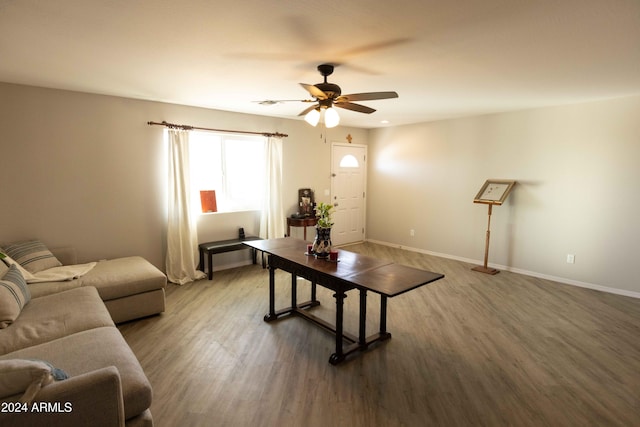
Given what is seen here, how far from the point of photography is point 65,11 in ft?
6.21

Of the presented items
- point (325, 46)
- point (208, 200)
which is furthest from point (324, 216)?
point (208, 200)

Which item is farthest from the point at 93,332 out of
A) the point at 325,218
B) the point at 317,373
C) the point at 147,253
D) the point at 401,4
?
the point at 401,4

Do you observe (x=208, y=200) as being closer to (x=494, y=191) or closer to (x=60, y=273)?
(x=60, y=273)

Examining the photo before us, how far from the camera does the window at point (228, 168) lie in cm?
488

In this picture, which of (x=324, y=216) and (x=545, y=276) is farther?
(x=545, y=276)

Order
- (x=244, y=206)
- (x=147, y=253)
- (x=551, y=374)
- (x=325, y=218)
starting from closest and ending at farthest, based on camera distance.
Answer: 1. (x=551, y=374)
2. (x=325, y=218)
3. (x=147, y=253)
4. (x=244, y=206)

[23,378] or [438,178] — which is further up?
[438,178]

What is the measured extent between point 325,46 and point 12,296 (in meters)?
2.96

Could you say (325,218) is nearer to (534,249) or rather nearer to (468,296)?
(468,296)

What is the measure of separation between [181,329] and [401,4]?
129 inches

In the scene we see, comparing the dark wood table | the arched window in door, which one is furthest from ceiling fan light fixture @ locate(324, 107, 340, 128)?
the arched window in door

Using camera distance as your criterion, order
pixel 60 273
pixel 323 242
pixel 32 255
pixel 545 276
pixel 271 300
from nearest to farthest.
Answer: pixel 323 242 → pixel 60 273 → pixel 32 255 → pixel 271 300 → pixel 545 276

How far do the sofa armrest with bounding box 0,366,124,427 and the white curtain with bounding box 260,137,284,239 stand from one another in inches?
155

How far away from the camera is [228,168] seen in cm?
518
